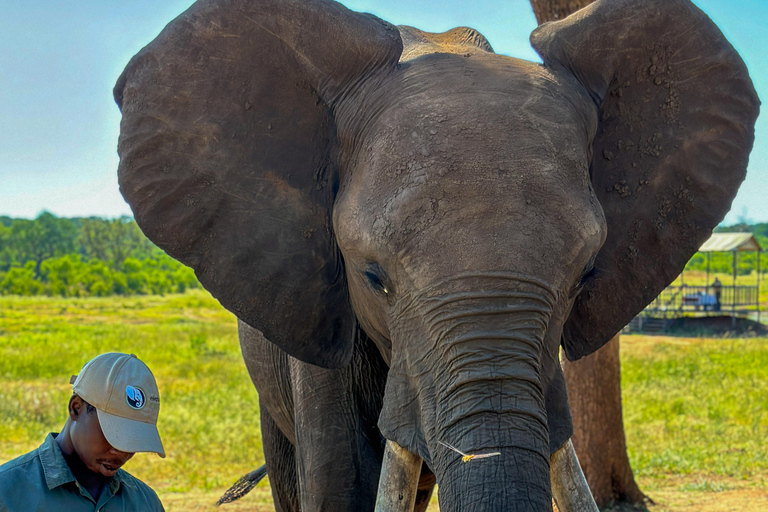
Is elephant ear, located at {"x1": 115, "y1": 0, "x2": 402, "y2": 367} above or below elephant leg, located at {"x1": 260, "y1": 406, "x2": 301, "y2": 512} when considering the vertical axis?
above

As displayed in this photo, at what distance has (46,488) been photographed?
6.88ft

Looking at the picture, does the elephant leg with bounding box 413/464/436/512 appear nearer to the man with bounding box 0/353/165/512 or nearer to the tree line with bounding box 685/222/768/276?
the man with bounding box 0/353/165/512

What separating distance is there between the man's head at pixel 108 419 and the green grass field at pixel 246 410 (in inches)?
212

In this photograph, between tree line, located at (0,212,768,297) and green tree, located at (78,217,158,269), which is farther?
green tree, located at (78,217,158,269)

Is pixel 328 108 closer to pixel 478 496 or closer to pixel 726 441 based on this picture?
pixel 478 496

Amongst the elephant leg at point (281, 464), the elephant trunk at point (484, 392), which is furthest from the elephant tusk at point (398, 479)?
the elephant leg at point (281, 464)

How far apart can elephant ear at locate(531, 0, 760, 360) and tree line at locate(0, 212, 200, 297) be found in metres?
37.5

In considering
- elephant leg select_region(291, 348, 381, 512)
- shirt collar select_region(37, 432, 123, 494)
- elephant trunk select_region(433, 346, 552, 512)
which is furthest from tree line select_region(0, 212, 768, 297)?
elephant trunk select_region(433, 346, 552, 512)

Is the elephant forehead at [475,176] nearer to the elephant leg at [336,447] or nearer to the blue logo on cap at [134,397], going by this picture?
the blue logo on cap at [134,397]

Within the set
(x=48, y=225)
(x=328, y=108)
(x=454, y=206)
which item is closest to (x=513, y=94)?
(x=454, y=206)

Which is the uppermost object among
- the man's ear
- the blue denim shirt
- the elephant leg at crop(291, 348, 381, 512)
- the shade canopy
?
the man's ear

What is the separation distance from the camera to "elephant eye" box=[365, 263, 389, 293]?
94.8 inches

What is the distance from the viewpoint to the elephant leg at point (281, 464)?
14.9 feet

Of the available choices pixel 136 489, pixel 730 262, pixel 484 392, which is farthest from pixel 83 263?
pixel 484 392
